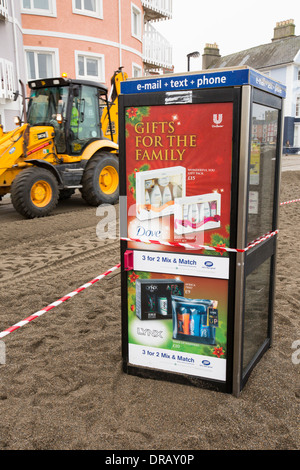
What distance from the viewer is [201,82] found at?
263cm

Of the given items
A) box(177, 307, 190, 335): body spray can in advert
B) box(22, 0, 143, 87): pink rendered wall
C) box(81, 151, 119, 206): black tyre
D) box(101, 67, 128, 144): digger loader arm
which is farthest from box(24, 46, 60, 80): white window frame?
box(177, 307, 190, 335): body spray can in advert

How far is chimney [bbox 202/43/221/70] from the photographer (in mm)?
46281

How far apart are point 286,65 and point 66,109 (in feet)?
107

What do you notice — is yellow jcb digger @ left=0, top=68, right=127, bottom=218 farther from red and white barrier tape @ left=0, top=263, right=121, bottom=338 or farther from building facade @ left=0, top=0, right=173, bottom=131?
building facade @ left=0, top=0, right=173, bottom=131

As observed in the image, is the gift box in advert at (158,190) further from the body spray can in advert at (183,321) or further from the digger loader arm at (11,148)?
the digger loader arm at (11,148)

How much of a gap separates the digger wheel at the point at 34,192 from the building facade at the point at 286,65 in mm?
30576

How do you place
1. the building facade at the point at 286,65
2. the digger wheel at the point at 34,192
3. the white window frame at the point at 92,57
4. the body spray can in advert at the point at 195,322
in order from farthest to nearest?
1. the building facade at the point at 286,65
2. the white window frame at the point at 92,57
3. the digger wheel at the point at 34,192
4. the body spray can in advert at the point at 195,322

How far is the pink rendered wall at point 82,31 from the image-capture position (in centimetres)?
1772

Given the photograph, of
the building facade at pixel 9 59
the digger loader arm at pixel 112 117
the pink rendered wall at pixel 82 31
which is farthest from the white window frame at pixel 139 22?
the digger loader arm at pixel 112 117

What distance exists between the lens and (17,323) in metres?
4.15

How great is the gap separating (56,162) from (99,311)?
631cm
